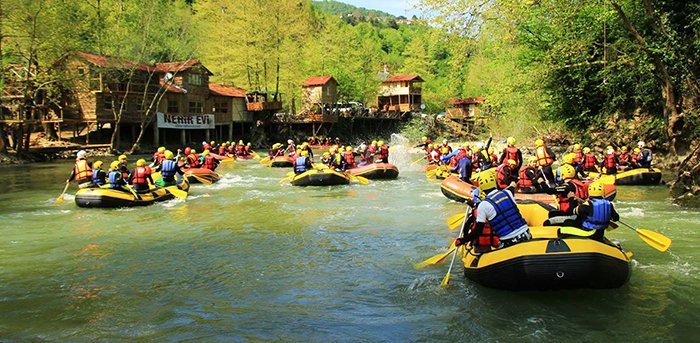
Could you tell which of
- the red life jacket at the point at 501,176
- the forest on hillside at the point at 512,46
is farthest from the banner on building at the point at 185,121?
the red life jacket at the point at 501,176

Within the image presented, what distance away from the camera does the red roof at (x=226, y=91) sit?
Result: 41103 mm

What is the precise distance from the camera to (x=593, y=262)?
6.05 meters

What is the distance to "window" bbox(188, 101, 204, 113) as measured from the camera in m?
38.8

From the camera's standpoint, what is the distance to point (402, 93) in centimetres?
5947

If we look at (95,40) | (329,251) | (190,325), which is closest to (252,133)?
(95,40)

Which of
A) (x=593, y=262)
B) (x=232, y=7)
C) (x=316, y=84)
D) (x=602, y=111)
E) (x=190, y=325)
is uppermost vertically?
(x=232, y=7)

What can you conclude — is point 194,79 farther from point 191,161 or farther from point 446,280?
point 446,280

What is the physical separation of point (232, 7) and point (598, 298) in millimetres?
42403

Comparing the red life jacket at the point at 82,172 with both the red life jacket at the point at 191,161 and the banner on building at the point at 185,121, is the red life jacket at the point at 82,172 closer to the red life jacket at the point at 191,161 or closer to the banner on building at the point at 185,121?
the red life jacket at the point at 191,161

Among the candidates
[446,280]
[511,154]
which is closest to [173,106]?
[511,154]

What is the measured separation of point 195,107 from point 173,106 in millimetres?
2161

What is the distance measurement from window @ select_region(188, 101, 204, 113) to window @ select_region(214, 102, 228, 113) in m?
1.91

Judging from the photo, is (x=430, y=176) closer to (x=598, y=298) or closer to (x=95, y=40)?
(x=598, y=298)

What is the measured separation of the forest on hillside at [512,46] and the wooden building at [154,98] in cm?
109
